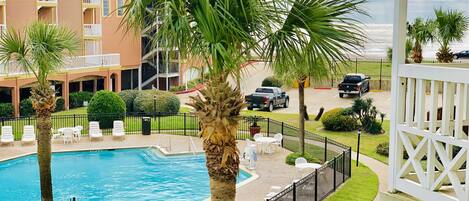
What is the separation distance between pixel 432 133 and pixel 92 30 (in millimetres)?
38302

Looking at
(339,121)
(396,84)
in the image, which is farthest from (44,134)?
(339,121)

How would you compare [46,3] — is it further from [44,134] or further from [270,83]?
[44,134]

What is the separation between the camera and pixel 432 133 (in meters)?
6.58

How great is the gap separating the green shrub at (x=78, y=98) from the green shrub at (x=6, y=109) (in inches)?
216

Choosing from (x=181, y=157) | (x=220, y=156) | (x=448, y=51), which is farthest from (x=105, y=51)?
(x=220, y=156)

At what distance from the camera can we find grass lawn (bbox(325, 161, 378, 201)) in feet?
56.4

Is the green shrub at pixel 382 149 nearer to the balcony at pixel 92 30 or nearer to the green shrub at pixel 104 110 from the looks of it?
the green shrub at pixel 104 110

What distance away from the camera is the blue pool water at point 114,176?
63.8ft

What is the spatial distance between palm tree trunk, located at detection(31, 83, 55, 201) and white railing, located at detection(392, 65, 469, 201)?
439 inches

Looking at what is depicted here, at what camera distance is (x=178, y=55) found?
8.07 metres

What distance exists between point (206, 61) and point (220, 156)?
5.21 ft

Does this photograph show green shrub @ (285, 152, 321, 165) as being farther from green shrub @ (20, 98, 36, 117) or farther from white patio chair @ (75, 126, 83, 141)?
green shrub @ (20, 98, 36, 117)

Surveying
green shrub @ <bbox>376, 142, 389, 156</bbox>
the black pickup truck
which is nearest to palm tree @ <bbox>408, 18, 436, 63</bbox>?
green shrub @ <bbox>376, 142, 389, 156</bbox>

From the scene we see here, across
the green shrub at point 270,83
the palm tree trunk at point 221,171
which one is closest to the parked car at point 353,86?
the green shrub at point 270,83
